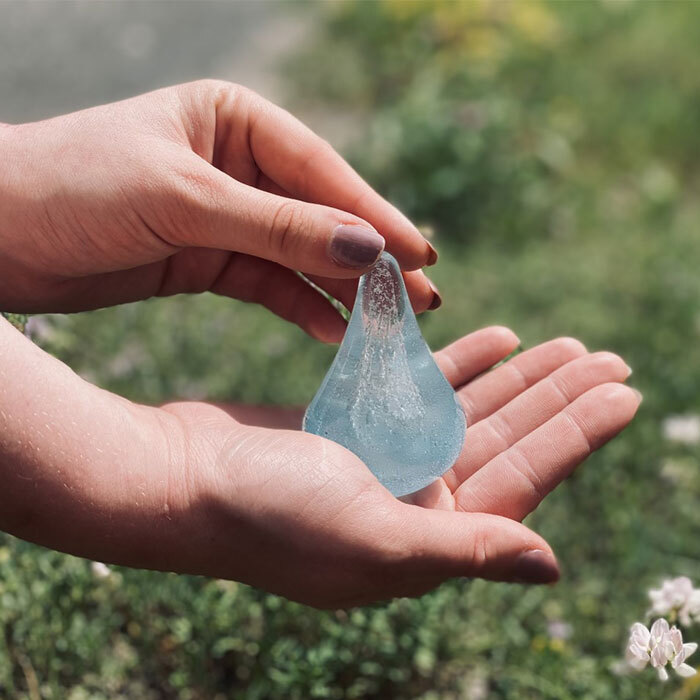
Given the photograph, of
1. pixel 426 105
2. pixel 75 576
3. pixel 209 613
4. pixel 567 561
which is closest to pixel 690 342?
pixel 567 561

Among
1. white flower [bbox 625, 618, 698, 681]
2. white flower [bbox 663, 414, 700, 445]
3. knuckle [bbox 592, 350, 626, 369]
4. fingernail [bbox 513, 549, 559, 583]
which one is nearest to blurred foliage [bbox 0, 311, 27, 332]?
fingernail [bbox 513, 549, 559, 583]

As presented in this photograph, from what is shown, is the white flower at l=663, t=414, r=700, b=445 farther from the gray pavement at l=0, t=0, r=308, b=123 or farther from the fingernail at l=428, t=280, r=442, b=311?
the gray pavement at l=0, t=0, r=308, b=123

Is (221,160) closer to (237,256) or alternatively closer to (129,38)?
(237,256)

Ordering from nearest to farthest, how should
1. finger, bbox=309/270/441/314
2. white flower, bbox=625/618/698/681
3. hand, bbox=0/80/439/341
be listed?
white flower, bbox=625/618/698/681 → hand, bbox=0/80/439/341 → finger, bbox=309/270/441/314

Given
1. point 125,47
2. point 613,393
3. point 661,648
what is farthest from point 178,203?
point 125,47

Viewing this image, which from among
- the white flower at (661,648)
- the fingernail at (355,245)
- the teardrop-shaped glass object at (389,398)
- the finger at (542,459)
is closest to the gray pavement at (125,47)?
the teardrop-shaped glass object at (389,398)

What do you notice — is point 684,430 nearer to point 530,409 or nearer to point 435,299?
point 530,409
